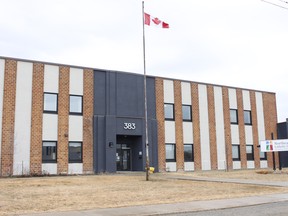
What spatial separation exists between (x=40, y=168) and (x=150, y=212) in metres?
17.6

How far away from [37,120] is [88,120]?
156 inches

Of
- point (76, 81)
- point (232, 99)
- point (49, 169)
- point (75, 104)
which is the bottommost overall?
point (49, 169)

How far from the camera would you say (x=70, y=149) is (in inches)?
1120

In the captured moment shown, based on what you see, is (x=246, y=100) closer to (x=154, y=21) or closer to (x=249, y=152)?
(x=249, y=152)

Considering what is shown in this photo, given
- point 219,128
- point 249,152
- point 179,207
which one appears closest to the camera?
point 179,207

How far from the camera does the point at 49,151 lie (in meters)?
27.7

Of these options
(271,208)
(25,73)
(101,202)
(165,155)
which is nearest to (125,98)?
(165,155)

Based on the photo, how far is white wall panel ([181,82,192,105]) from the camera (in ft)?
113

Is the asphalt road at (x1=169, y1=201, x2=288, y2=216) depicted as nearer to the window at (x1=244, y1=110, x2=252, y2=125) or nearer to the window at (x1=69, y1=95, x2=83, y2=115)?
the window at (x1=69, y1=95, x2=83, y2=115)

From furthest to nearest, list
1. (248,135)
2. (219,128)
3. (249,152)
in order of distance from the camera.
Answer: (248,135), (249,152), (219,128)

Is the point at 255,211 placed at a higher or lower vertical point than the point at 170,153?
lower

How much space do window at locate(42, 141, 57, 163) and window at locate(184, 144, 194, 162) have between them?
11785 millimetres

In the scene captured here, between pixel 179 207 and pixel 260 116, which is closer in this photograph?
pixel 179 207

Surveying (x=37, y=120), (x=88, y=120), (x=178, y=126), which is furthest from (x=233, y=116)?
(x=37, y=120)
